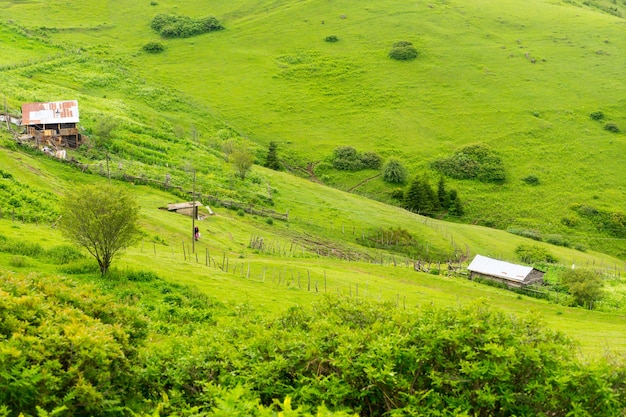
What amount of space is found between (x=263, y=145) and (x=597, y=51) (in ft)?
318

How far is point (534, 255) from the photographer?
270 ft

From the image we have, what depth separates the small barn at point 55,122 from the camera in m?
72.8

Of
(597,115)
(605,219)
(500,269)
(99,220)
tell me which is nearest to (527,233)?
(605,219)

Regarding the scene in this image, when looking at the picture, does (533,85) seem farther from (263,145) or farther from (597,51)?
(263,145)

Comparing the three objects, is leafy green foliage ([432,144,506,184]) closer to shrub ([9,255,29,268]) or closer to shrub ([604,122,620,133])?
shrub ([604,122,620,133])

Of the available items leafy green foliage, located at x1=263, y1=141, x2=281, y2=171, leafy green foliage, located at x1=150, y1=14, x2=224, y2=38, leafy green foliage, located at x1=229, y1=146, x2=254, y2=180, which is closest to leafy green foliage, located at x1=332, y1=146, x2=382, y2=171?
leafy green foliage, located at x1=263, y1=141, x2=281, y2=171

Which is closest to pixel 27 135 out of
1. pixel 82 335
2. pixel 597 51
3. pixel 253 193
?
pixel 253 193

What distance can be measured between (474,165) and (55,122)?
7340 cm

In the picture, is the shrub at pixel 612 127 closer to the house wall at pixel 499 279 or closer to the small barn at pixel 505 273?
the small barn at pixel 505 273

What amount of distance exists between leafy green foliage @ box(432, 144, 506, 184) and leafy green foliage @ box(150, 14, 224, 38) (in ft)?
266

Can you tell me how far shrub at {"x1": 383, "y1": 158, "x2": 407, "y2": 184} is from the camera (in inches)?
4254

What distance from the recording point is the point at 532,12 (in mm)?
179125

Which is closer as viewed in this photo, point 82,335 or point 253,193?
point 82,335

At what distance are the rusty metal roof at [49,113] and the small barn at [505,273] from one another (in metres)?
52.5
